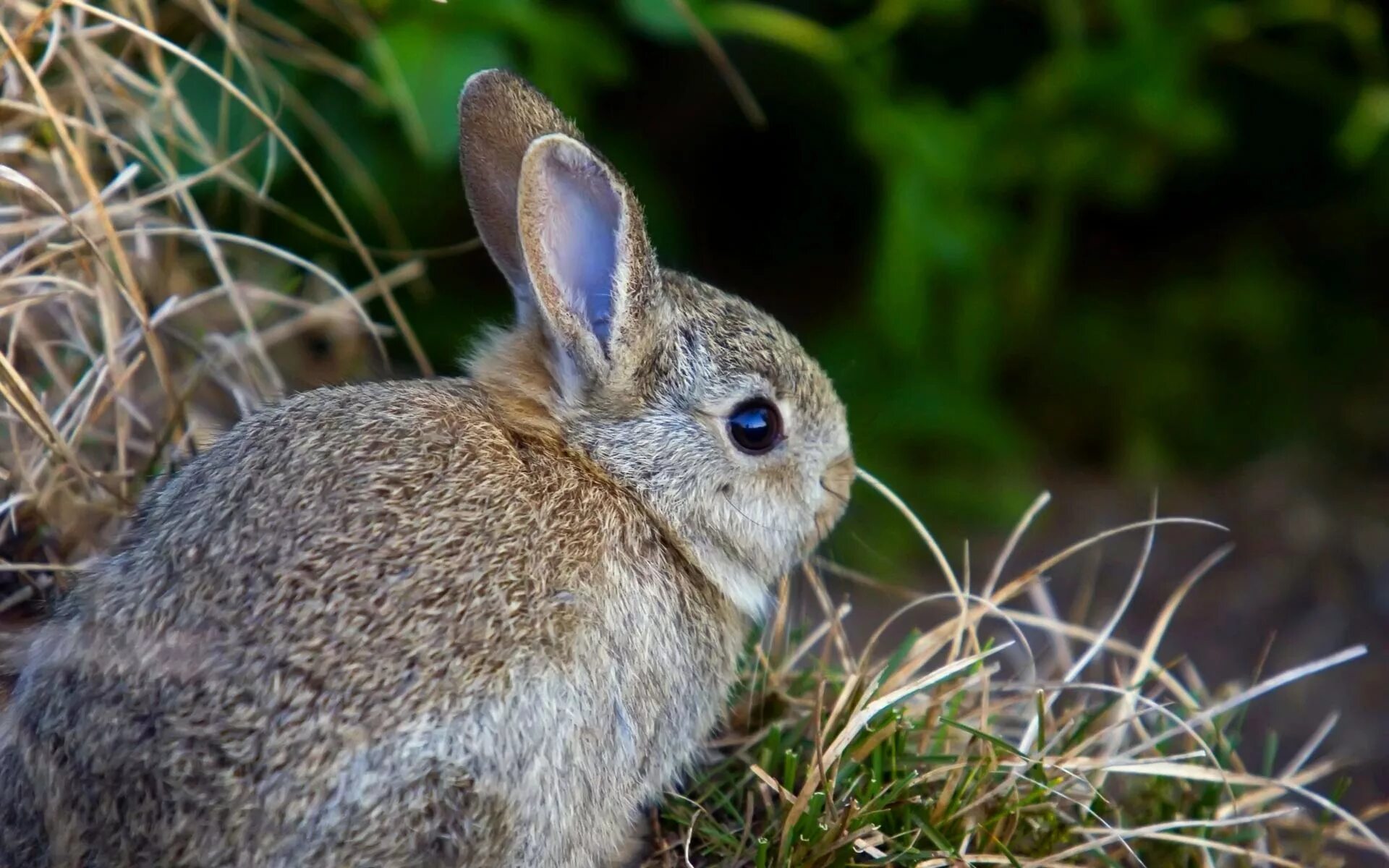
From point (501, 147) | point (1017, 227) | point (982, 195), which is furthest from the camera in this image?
point (1017, 227)

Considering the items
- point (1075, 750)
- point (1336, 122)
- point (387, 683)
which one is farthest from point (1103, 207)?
point (387, 683)

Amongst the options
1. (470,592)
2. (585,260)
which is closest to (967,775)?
(470,592)

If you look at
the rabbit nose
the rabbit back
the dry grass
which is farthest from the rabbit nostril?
the dry grass

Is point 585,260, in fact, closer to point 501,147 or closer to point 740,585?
point 501,147

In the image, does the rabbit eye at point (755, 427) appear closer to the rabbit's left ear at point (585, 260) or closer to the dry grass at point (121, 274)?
the rabbit's left ear at point (585, 260)

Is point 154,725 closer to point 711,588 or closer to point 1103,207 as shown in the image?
point 711,588

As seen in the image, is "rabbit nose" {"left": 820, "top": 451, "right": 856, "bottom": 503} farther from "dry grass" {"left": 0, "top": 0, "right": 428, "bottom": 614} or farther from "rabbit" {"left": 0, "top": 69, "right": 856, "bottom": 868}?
"dry grass" {"left": 0, "top": 0, "right": 428, "bottom": 614}
